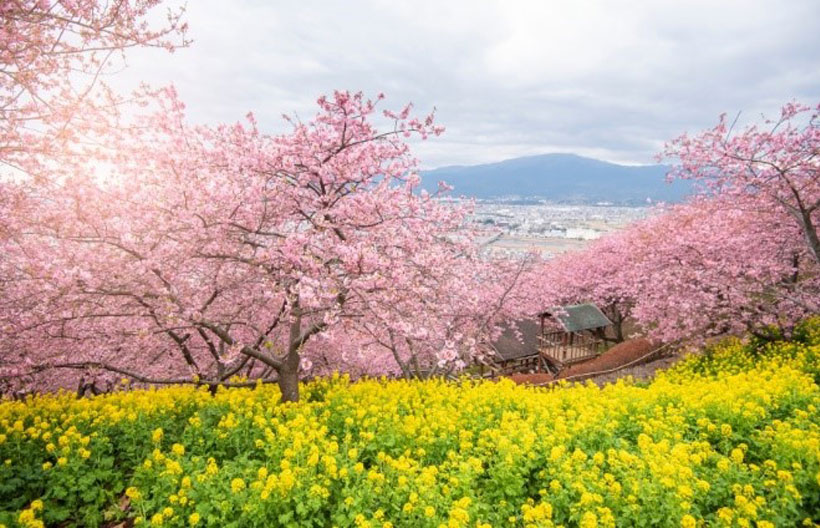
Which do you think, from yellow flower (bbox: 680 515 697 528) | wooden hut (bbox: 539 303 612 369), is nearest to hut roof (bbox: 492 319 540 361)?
wooden hut (bbox: 539 303 612 369)

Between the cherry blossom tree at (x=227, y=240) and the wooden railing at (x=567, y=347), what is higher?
the cherry blossom tree at (x=227, y=240)

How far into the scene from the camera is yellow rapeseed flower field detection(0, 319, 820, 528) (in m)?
5.73

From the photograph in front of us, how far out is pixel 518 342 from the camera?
3606 cm

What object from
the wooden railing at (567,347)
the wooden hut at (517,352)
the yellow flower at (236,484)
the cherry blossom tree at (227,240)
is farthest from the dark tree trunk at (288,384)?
the wooden railing at (567,347)

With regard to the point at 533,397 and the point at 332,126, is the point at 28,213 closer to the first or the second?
the point at 332,126

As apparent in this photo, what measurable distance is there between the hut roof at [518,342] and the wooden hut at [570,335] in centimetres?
159

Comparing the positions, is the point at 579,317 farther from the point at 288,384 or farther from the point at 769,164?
the point at 288,384

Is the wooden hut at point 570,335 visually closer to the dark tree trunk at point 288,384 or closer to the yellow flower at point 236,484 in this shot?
the dark tree trunk at point 288,384

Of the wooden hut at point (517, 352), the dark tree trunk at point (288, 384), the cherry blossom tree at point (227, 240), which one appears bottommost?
the wooden hut at point (517, 352)

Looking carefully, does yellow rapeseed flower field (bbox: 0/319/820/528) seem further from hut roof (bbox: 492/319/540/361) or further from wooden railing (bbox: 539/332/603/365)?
hut roof (bbox: 492/319/540/361)

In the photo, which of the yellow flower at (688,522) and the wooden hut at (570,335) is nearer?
the yellow flower at (688,522)

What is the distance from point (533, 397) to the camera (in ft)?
35.2

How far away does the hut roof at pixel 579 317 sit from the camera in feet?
105

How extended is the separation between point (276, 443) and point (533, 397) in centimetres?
601
